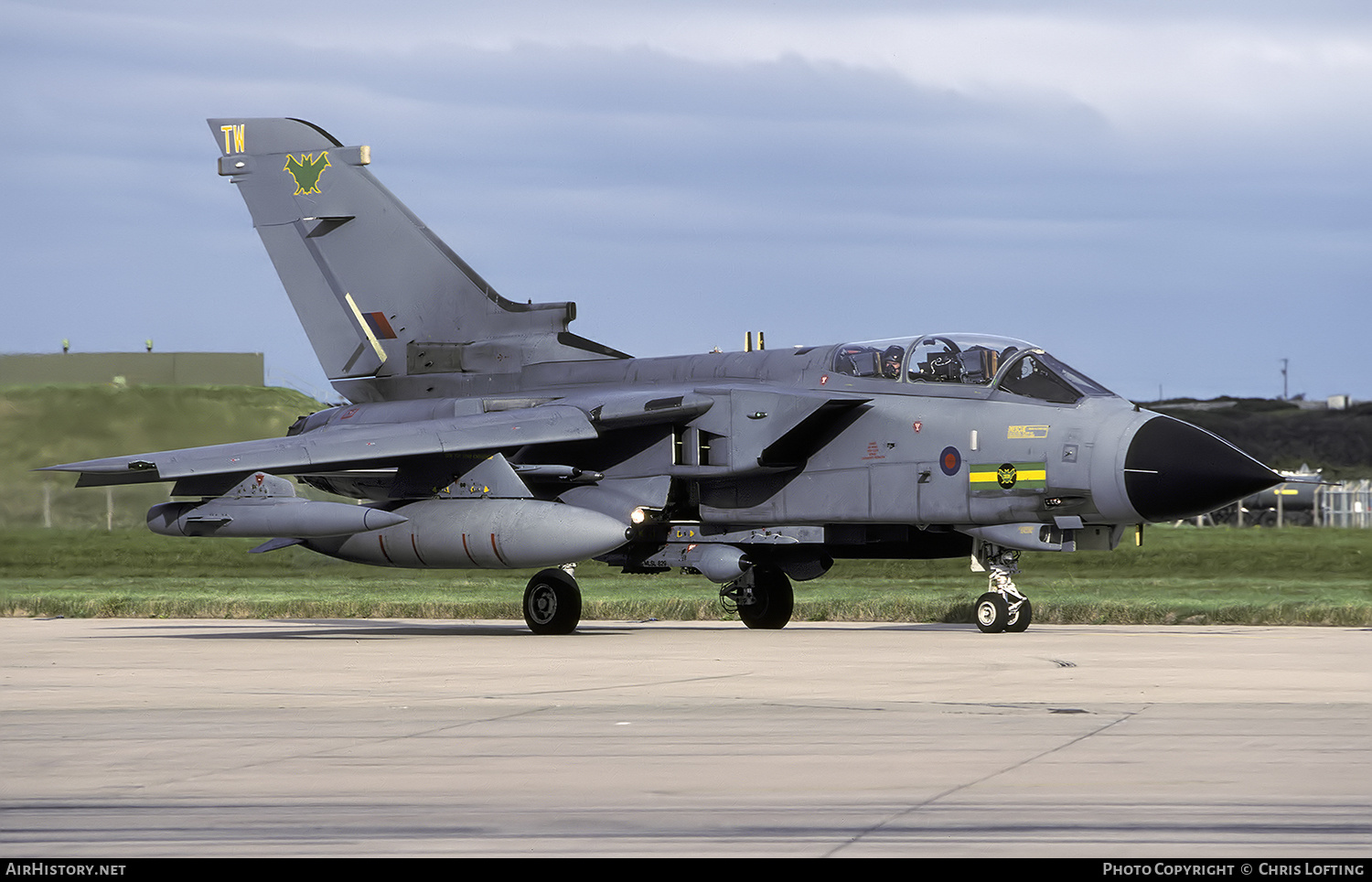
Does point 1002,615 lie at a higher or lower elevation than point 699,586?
higher

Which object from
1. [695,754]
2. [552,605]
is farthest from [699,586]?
[695,754]

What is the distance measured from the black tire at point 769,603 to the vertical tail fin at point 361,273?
12.7 feet

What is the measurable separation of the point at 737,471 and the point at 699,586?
1124 centimetres

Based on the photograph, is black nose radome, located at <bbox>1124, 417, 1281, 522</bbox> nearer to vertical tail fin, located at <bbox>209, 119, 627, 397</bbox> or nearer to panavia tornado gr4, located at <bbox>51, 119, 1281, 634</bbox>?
panavia tornado gr4, located at <bbox>51, 119, 1281, 634</bbox>

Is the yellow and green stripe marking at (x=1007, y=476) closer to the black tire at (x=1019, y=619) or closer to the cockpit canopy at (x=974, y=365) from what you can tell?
the cockpit canopy at (x=974, y=365)

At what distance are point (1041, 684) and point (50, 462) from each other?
70.1ft

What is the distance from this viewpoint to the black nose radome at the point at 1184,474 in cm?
1466

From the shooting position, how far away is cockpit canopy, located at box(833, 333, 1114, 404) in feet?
51.7

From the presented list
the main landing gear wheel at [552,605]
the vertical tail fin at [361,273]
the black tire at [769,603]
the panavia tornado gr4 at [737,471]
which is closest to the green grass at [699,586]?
the black tire at [769,603]

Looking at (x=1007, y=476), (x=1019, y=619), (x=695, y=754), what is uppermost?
(x=1007, y=476)

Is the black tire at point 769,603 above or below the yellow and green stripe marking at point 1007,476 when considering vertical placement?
below

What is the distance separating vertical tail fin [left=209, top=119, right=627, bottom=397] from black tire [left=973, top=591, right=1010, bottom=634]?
6219mm

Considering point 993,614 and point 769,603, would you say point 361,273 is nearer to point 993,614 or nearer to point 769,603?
point 769,603

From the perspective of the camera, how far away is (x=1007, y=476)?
51.2 ft
